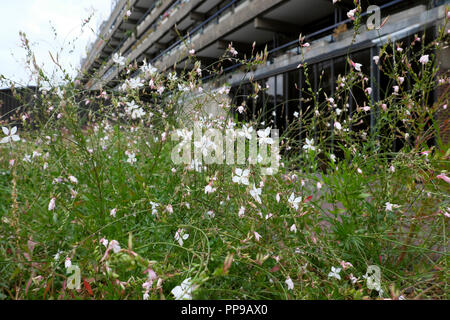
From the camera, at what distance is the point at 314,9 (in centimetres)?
1059

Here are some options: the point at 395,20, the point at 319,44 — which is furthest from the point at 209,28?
the point at 395,20

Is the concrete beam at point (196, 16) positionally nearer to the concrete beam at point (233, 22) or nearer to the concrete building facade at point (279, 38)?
the concrete building facade at point (279, 38)

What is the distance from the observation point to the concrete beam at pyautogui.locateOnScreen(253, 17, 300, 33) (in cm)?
1144

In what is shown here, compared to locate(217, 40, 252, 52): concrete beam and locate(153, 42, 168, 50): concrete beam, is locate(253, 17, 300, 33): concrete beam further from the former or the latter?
locate(153, 42, 168, 50): concrete beam

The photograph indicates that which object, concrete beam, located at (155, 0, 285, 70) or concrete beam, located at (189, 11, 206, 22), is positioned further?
concrete beam, located at (189, 11, 206, 22)

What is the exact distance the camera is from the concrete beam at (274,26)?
11.4m

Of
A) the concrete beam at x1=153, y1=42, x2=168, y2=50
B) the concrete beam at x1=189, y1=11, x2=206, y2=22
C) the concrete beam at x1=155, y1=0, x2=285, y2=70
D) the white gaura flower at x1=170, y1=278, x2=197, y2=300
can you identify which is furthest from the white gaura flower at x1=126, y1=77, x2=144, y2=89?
the concrete beam at x1=153, y1=42, x2=168, y2=50

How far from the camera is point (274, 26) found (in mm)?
11703

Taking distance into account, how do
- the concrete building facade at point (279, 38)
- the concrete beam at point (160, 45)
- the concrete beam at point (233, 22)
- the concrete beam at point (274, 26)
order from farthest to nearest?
the concrete beam at point (160, 45)
the concrete beam at point (274, 26)
the concrete beam at point (233, 22)
the concrete building facade at point (279, 38)

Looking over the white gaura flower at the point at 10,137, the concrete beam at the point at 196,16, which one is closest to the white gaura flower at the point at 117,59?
the white gaura flower at the point at 10,137

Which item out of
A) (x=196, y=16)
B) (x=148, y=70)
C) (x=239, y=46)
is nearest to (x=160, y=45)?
(x=196, y=16)

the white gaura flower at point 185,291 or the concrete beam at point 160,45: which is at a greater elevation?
the concrete beam at point 160,45
